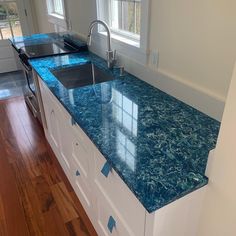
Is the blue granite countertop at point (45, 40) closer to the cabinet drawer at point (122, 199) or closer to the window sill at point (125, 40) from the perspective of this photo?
the window sill at point (125, 40)

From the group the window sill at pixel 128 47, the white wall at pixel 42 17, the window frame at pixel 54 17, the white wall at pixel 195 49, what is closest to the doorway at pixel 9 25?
the white wall at pixel 42 17

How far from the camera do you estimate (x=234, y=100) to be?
2.31 ft

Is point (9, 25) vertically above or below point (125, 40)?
below

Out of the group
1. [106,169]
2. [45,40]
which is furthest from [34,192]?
[45,40]

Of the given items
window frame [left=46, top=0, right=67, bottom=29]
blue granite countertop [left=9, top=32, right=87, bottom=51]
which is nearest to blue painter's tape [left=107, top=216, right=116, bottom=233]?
blue granite countertop [left=9, top=32, right=87, bottom=51]

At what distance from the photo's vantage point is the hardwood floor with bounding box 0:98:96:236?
168cm

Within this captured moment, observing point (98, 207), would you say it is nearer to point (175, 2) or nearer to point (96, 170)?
point (96, 170)

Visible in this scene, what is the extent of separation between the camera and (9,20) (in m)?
4.13

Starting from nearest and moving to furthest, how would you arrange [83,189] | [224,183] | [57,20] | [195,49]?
[224,183] → [195,49] → [83,189] → [57,20]

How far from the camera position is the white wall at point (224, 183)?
0.74m

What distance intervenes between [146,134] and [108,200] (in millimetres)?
375

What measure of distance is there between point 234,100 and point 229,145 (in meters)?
0.15

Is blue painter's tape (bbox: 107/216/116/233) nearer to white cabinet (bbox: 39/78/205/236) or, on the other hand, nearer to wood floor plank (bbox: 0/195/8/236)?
white cabinet (bbox: 39/78/205/236)

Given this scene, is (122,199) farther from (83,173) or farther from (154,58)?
(154,58)
